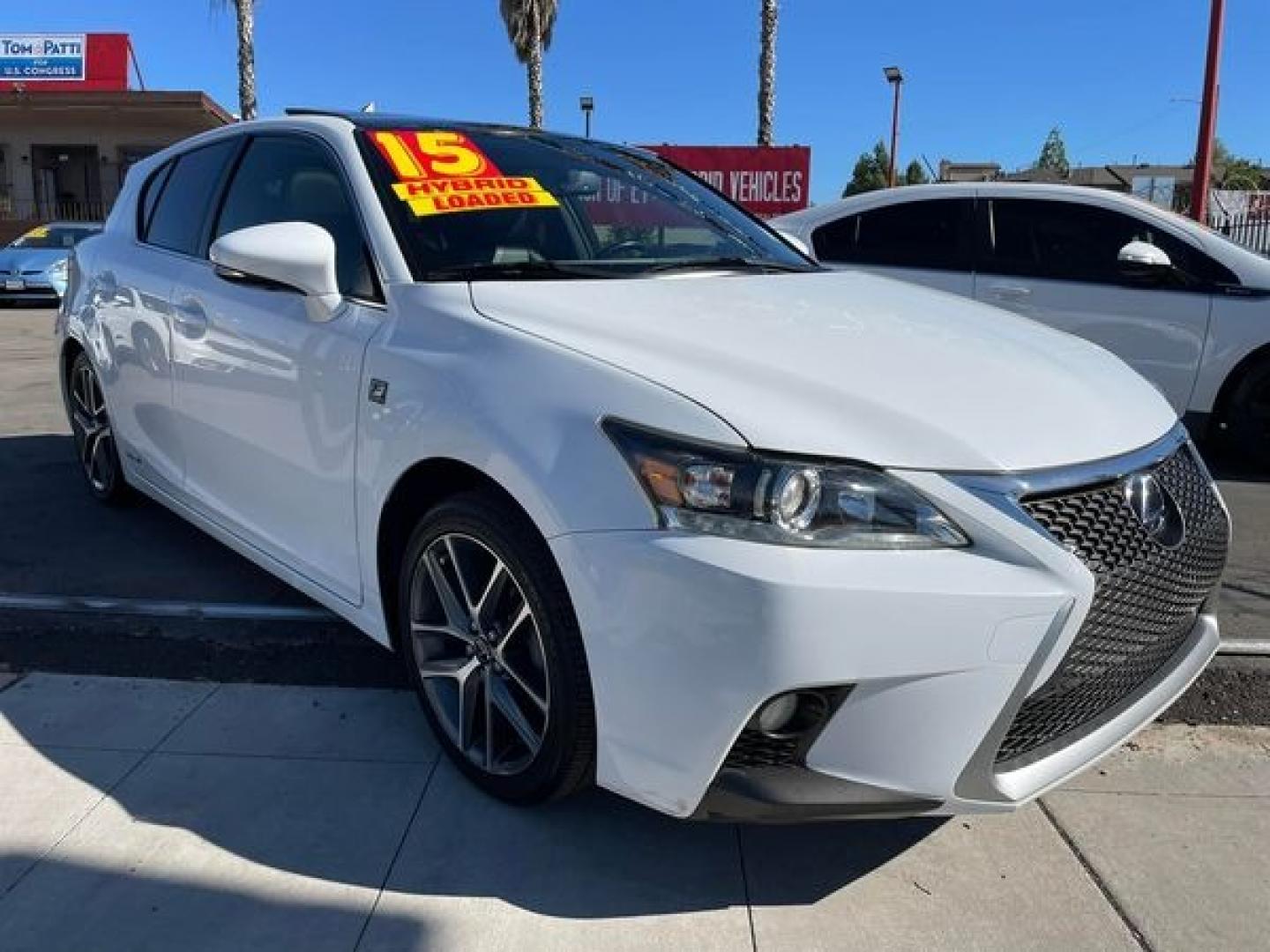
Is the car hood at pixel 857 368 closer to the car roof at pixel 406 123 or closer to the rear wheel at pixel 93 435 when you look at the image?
the car roof at pixel 406 123

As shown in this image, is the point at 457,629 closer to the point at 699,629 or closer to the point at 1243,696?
the point at 699,629

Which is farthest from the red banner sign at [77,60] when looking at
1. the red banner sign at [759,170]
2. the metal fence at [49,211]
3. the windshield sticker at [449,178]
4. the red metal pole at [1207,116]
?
the windshield sticker at [449,178]

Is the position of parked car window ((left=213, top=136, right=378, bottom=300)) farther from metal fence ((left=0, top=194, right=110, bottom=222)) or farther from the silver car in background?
metal fence ((left=0, top=194, right=110, bottom=222))

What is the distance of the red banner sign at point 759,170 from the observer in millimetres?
19406

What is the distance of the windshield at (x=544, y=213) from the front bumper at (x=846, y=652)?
112 cm

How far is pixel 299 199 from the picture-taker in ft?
11.3

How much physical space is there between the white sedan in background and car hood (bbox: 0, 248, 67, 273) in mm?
14278

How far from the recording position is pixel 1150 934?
2338 mm

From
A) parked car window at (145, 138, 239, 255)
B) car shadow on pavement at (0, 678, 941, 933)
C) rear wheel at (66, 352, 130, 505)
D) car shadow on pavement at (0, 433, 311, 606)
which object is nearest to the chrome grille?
car shadow on pavement at (0, 678, 941, 933)

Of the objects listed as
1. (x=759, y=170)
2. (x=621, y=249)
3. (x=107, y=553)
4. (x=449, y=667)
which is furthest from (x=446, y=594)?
(x=759, y=170)

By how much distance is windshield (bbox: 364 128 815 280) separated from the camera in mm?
2998

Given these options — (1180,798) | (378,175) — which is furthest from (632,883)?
(378,175)

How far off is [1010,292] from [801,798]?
485cm

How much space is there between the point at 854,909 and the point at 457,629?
1143 mm
